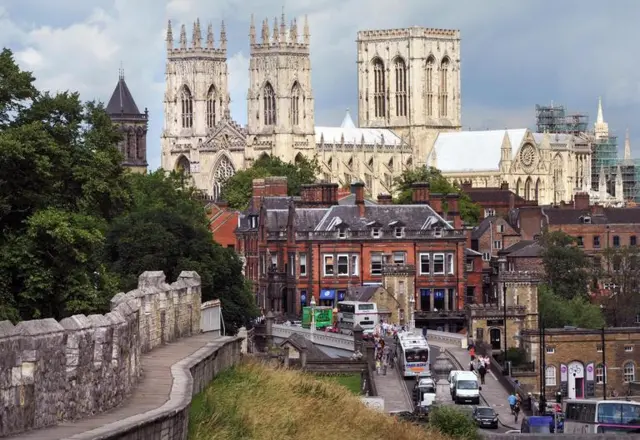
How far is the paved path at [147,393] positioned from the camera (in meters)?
21.6

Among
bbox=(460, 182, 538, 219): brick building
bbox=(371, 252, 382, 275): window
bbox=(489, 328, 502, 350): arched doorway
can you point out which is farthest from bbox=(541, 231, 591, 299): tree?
bbox=(460, 182, 538, 219): brick building

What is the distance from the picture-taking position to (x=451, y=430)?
42156 millimetres

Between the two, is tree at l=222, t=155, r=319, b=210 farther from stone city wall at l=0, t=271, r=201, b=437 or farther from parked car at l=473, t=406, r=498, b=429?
stone city wall at l=0, t=271, r=201, b=437

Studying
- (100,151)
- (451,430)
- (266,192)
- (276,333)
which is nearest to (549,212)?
(266,192)

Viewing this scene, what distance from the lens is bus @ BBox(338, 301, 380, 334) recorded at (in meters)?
80.8

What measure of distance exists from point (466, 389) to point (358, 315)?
23834mm

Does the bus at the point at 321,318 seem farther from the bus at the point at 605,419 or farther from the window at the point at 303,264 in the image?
the bus at the point at 605,419

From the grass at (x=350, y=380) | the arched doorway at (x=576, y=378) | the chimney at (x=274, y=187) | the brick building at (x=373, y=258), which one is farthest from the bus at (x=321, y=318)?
the chimney at (x=274, y=187)

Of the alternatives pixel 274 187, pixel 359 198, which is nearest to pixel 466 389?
pixel 359 198

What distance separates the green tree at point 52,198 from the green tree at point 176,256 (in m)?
11.9

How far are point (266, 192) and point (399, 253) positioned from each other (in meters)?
21.3

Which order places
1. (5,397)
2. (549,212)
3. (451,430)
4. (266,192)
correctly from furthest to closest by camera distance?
(549,212), (266,192), (451,430), (5,397)

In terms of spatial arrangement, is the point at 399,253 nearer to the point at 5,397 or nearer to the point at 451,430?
the point at 451,430

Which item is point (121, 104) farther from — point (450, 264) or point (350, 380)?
point (350, 380)
